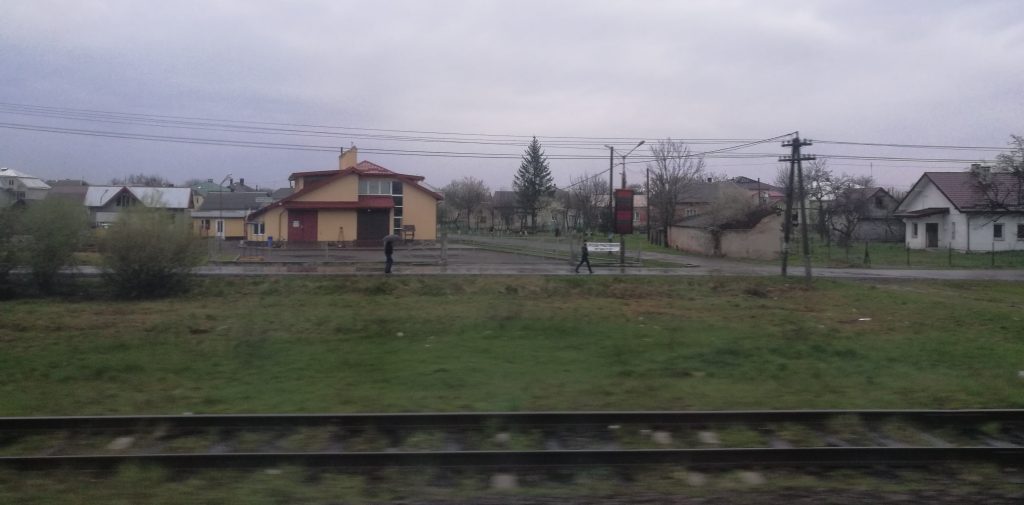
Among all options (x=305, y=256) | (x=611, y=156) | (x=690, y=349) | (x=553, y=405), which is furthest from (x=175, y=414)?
(x=611, y=156)

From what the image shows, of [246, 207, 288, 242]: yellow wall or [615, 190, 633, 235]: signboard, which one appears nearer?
[615, 190, 633, 235]: signboard

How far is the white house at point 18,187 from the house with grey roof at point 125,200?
2.36 meters

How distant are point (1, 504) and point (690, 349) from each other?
11425 mm

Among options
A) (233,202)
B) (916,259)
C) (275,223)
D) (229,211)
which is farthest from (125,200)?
(916,259)

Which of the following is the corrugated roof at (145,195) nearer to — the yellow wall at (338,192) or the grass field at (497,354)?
the grass field at (497,354)

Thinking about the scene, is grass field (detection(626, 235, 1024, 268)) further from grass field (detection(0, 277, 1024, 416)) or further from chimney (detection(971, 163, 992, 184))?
grass field (detection(0, 277, 1024, 416))

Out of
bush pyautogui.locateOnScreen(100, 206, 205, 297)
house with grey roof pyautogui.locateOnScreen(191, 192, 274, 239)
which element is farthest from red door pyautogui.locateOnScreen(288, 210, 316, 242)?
bush pyautogui.locateOnScreen(100, 206, 205, 297)

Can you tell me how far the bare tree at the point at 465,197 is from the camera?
376ft

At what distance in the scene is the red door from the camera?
56281mm

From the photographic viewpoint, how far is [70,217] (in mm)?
25484

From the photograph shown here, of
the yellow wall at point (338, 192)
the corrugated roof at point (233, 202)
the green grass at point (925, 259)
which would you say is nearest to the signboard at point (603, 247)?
the green grass at point (925, 259)

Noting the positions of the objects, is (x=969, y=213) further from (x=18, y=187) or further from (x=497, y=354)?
(x=18, y=187)

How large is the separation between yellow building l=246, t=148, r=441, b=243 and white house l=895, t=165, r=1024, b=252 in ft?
137

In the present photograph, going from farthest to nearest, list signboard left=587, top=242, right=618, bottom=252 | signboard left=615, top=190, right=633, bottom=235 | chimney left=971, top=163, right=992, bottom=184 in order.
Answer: chimney left=971, top=163, right=992, bottom=184 < signboard left=587, top=242, right=618, bottom=252 < signboard left=615, top=190, right=633, bottom=235
